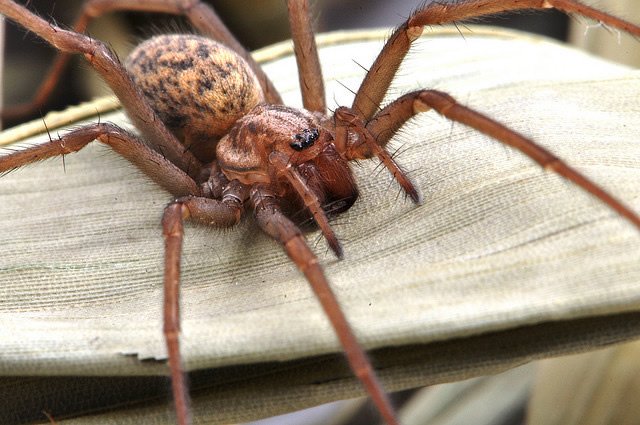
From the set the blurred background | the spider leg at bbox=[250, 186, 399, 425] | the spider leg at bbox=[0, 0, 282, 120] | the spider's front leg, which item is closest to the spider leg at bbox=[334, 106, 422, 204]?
the spider's front leg

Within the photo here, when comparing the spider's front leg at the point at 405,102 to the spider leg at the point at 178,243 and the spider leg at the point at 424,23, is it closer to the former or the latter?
the spider leg at the point at 424,23

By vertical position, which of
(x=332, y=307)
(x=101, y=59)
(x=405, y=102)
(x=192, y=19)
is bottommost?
(x=332, y=307)

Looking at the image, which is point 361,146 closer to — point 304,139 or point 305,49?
point 304,139

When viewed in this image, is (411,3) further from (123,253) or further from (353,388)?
(353,388)

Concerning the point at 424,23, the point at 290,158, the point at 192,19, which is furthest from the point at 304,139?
the point at 192,19

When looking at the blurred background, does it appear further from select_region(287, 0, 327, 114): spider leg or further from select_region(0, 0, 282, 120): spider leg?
select_region(287, 0, 327, 114): spider leg

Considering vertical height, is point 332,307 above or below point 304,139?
below
